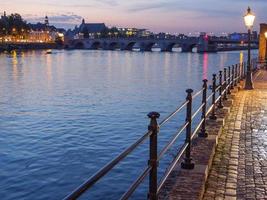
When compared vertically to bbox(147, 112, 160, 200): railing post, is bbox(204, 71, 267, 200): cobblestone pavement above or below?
below

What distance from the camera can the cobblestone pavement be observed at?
663cm

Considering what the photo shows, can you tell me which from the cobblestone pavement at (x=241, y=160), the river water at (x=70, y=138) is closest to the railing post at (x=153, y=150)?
the cobblestone pavement at (x=241, y=160)

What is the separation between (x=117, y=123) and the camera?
2461 cm

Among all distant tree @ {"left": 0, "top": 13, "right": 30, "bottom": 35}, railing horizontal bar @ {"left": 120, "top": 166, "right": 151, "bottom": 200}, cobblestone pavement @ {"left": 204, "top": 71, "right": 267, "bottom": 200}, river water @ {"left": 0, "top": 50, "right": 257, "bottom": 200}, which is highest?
distant tree @ {"left": 0, "top": 13, "right": 30, "bottom": 35}

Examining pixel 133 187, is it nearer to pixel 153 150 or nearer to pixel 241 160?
pixel 153 150

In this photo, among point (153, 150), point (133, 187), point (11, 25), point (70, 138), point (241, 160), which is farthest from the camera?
point (11, 25)

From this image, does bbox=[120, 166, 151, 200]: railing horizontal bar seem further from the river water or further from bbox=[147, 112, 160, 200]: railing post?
the river water

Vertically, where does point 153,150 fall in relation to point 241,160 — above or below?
above

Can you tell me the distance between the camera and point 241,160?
8.49 m

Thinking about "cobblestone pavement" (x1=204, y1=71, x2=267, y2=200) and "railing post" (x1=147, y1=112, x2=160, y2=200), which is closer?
"railing post" (x1=147, y1=112, x2=160, y2=200)

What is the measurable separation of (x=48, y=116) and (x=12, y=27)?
576 feet

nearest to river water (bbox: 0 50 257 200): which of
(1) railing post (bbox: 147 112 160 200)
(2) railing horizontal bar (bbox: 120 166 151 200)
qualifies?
(1) railing post (bbox: 147 112 160 200)

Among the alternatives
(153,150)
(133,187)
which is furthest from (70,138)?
(133,187)

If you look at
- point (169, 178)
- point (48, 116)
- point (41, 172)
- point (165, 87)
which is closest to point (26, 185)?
point (41, 172)
